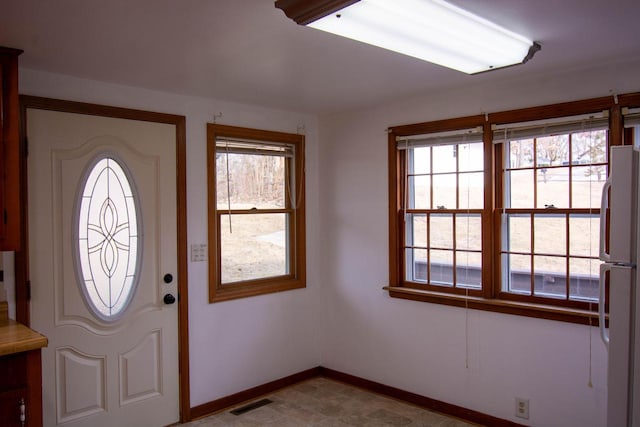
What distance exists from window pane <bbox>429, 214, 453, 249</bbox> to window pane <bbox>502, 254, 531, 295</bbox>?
43 centimetres

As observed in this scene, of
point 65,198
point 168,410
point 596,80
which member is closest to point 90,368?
point 168,410

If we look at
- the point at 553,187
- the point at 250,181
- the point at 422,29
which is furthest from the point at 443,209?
the point at 422,29

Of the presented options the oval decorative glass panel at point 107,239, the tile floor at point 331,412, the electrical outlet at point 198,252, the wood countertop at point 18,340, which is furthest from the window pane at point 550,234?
the wood countertop at point 18,340

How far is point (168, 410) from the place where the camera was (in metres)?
3.48

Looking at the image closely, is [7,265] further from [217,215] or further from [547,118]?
[547,118]

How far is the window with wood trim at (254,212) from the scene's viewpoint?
3842 mm

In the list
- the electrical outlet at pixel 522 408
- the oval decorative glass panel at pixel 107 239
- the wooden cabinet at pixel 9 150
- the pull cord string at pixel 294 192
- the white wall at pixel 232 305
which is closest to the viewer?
the wooden cabinet at pixel 9 150

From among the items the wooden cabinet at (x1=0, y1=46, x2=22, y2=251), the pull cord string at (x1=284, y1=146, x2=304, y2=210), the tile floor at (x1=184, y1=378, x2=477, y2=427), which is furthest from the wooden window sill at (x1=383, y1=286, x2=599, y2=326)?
the wooden cabinet at (x1=0, y1=46, x2=22, y2=251)

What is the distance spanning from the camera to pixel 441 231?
3.76m

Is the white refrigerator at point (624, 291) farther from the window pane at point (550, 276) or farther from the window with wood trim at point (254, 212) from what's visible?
the window with wood trim at point (254, 212)

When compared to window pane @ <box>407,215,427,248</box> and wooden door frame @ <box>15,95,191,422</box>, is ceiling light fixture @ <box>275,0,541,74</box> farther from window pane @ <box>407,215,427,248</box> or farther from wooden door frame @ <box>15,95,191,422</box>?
wooden door frame @ <box>15,95,191,422</box>

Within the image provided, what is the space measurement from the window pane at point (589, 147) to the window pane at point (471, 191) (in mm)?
626

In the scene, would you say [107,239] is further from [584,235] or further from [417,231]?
[584,235]

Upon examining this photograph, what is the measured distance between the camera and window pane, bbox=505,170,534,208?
3.31 metres
